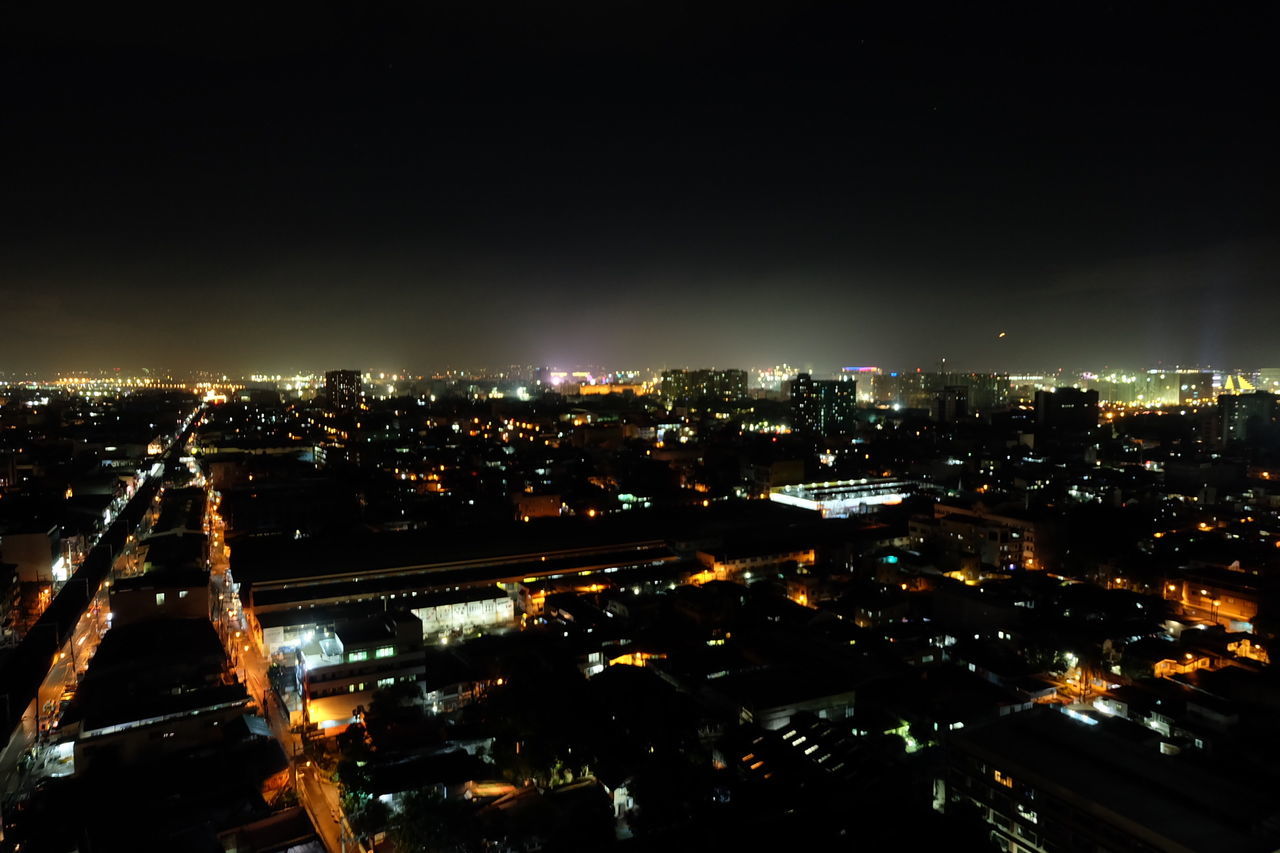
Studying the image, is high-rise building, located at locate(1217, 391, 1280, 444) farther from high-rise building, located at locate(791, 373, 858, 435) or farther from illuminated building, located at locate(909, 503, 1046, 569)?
illuminated building, located at locate(909, 503, 1046, 569)

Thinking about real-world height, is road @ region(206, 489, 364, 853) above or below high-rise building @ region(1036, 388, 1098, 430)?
below

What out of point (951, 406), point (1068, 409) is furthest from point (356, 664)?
point (951, 406)

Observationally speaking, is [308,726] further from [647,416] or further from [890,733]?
[647,416]

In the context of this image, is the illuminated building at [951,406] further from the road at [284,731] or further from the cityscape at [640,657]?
the road at [284,731]

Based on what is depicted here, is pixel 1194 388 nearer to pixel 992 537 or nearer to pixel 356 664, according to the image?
pixel 992 537

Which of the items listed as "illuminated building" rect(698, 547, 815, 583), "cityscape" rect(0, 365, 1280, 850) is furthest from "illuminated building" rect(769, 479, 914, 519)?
"illuminated building" rect(698, 547, 815, 583)

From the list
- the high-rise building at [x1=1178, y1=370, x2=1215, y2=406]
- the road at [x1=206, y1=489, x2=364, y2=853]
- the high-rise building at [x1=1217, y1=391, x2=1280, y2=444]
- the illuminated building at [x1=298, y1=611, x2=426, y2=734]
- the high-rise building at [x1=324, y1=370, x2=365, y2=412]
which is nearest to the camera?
the road at [x1=206, y1=489, x2=364, y2=853]
